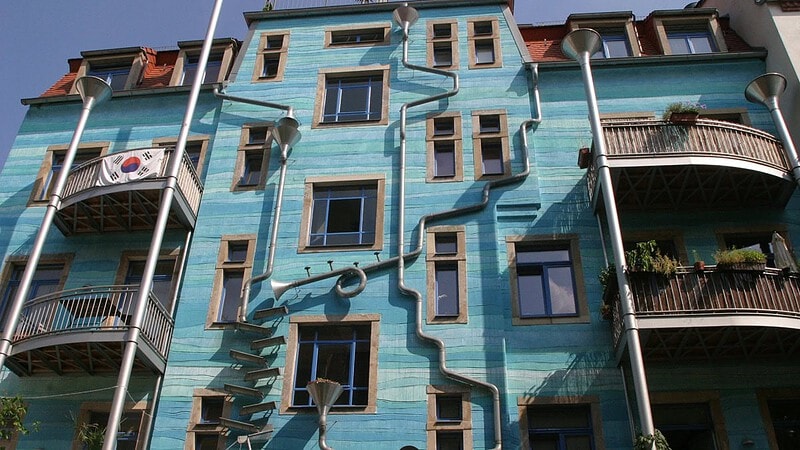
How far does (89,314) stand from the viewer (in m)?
18.9

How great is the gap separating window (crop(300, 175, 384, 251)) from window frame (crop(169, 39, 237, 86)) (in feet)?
19.5

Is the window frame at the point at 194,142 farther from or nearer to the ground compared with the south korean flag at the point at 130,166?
farther from the ground

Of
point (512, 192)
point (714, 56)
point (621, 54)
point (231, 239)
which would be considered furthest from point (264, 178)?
→ point (714, 56)

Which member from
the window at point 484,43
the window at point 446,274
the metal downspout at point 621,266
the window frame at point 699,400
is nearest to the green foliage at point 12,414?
the window at point 446,274

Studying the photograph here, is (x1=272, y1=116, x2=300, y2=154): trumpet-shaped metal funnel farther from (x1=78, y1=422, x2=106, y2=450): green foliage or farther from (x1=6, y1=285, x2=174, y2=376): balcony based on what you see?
(x1=78, y1=422, x2=106, y2=450): green foliage

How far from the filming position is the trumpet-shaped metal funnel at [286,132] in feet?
70.1

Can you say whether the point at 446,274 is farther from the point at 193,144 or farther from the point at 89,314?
the point at 193,144

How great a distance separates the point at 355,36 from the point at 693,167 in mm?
11463

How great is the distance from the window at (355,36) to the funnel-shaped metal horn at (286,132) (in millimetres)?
4248

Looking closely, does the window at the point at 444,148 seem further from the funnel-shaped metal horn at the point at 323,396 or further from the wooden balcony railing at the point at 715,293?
the funnel-shaped metal horn at the point at 323,396

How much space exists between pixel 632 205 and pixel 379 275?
6.30m

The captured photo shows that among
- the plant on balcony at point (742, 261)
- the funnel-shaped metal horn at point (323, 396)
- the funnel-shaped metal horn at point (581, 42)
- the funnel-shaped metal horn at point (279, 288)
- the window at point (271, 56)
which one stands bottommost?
the funnel-shaped metal horn at point (323, 396)

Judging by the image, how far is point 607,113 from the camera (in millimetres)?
21953

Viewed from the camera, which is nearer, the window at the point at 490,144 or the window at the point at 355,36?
the window at the point at 490,144
